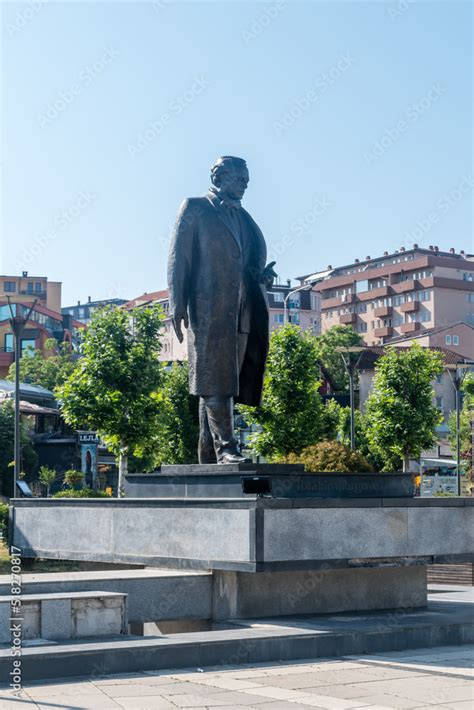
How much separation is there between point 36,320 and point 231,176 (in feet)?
271

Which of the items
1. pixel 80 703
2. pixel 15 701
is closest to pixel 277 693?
pixel 80 703

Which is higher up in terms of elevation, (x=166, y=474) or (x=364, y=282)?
(x=364, y=282)

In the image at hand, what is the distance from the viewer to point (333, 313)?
11700cm

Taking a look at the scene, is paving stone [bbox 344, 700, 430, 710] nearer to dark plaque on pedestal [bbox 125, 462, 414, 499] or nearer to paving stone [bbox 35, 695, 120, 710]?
paving stone [bbox 35, 695, 120, 710]

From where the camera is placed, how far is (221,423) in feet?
39.5

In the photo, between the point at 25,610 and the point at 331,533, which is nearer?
the point at 25,610

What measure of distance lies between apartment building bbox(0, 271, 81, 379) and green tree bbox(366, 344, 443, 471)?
110 ft

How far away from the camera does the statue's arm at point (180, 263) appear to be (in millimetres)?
12094

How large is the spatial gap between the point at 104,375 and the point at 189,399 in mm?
11487

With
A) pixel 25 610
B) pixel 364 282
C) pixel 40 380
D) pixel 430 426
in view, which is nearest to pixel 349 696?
pixel 25 610

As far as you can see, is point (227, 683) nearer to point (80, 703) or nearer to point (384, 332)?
point (80, 703)

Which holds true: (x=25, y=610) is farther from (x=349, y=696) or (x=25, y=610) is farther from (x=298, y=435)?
(x=298, y=435)

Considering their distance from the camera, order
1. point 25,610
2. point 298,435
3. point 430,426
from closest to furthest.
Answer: point 25,610 → point 298,435 → point 430,426

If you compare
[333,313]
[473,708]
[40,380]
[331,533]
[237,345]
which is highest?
[333,313]
